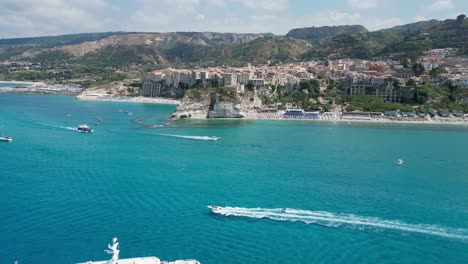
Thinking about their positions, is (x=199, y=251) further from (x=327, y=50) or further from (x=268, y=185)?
(x=327, y=50)

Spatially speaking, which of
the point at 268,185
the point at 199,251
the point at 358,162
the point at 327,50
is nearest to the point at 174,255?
the point at 199,251

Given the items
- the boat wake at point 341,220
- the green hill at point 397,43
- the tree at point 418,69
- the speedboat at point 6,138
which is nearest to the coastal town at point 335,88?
the tree at point 418,69

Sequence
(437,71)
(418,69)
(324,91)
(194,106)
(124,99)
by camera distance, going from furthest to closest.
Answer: (124,99), (418,69), (437,71), (324,91), (194,106)

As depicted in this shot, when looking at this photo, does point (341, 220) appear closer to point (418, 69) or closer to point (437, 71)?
Answer: point (437, 71)

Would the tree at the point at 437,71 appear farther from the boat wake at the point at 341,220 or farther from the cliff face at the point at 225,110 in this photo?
the boat wake at the point at 341,220

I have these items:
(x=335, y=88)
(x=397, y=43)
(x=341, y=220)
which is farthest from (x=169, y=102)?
(x=341, y=220)

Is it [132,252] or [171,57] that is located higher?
[171,57]

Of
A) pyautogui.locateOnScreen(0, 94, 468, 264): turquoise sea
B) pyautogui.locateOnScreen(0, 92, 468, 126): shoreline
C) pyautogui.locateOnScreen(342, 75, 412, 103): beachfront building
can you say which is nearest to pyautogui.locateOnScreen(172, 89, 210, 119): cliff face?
pyautogui.locateOnScreen(0, 92, 468, 126): shoreline
